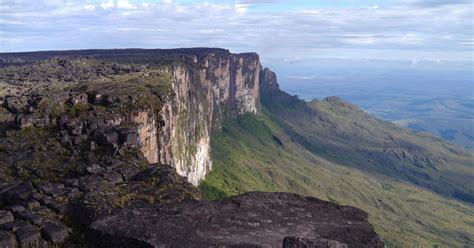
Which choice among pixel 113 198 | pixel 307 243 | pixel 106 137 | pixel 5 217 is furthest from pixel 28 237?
pixel 106 137

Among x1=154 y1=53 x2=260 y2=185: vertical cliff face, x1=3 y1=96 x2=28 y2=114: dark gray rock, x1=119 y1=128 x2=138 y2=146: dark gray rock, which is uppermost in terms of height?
x1=3 y1=96 x2=28 y2=114: dark gray rock

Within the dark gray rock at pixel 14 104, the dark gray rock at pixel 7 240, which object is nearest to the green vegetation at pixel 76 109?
the dark gray rock at pixel 14 104

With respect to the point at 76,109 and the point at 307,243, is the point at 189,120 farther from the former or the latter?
the point at 307,243

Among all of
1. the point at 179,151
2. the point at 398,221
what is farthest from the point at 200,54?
the point at 398,221

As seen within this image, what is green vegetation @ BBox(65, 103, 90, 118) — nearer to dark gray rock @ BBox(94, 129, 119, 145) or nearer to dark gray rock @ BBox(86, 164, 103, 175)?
dark gray rock @ BBox(94, 129, 119, 145)

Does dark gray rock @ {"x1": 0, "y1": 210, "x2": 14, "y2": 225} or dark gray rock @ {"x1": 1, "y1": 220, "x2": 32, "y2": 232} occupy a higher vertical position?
dark gray rock @ {"x1": 0, "y1": 210, "x2": 14, "y2": 225}

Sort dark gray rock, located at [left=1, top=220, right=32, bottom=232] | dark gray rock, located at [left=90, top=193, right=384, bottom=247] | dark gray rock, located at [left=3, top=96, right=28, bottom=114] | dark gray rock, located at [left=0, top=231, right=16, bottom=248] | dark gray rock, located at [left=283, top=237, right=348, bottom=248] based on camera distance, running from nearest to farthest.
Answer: dark gray rock, located at [left=283, top=237, right=348, bottom=248] → dark gray rock, located at [left=0, top=231, right=16, bottom=248] → dark gray rock, located at [left=1, top=220, right=32, bottom=232] → dark gray rock, located at [left=90, top=193, right=384, bottom=247] → dark gray rock, located at [left=3, top=96, right=28, bottom=114]

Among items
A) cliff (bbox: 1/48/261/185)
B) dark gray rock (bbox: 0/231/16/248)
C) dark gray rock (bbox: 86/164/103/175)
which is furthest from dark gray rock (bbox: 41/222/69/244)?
cliff (bbox: 1/48/261/185)
